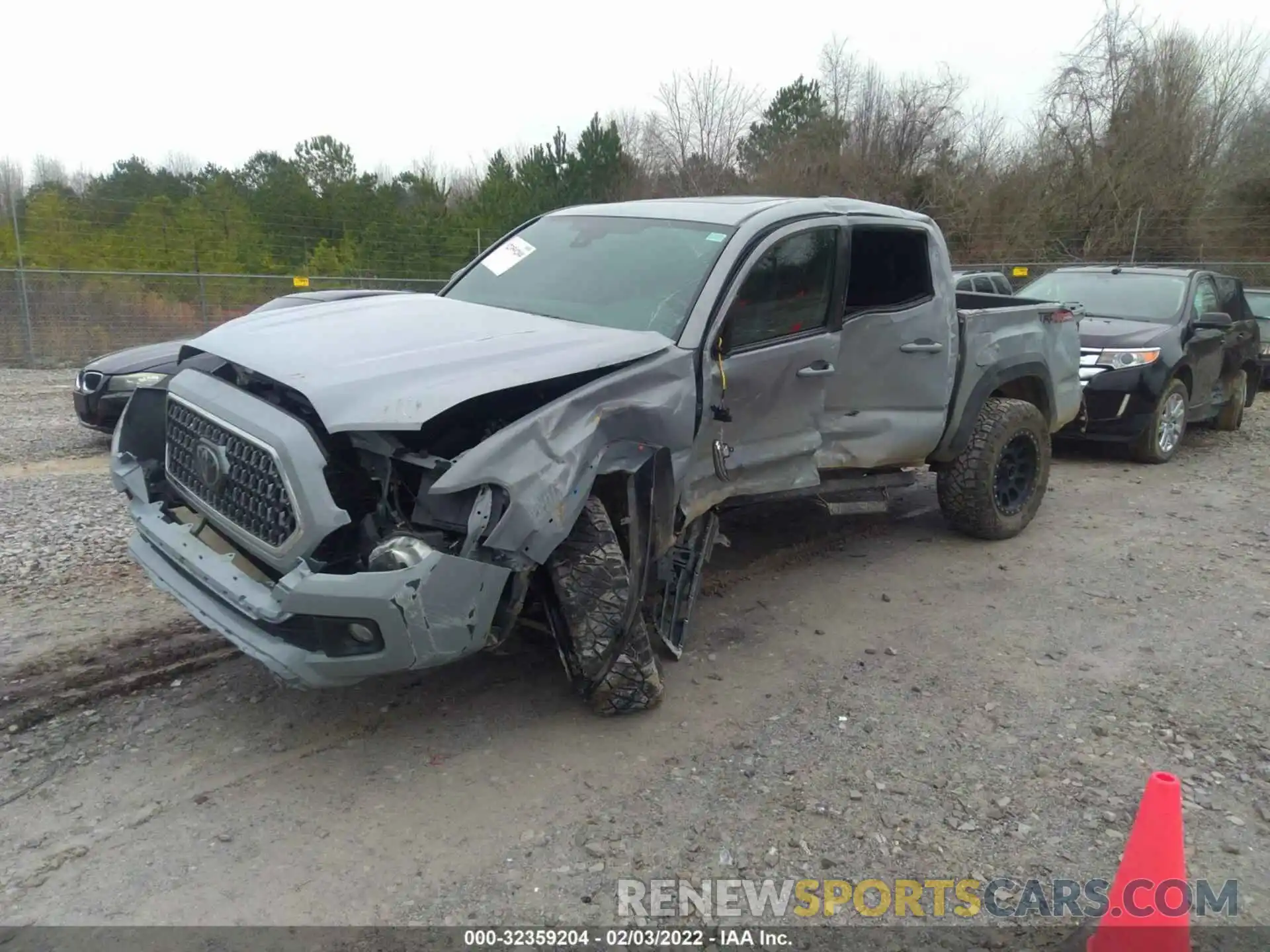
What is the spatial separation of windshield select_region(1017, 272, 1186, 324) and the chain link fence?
12700mm

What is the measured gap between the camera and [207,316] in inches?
652

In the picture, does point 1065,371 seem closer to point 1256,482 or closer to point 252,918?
point 1256,482

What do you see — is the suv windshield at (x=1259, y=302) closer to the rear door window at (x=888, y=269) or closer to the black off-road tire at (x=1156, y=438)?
the black off-road tire at (x=1156, y=438)

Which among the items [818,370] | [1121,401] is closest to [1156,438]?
[1121,401]

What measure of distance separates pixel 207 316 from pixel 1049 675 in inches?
625

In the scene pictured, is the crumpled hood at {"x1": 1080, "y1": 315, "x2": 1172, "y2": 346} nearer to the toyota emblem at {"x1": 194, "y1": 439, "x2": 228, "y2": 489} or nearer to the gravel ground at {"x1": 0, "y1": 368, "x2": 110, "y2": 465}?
the toyota emblem at {"x1": 194, "y1": 439, "x2": 228, "y2": 489}

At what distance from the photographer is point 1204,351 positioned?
901 cm

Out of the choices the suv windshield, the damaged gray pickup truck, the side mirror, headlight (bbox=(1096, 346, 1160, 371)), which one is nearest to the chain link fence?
the damaged gray pickup truck

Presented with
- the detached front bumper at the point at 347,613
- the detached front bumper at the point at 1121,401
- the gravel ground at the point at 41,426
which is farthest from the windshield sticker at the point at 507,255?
the detached front bumper at the point at 1121,401

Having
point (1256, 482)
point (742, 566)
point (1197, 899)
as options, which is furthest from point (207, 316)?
point (1197, 899)

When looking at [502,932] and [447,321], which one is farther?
[447,321]

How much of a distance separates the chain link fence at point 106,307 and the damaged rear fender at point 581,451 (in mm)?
14166

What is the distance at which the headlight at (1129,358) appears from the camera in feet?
27.5

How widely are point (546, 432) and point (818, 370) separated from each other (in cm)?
188
